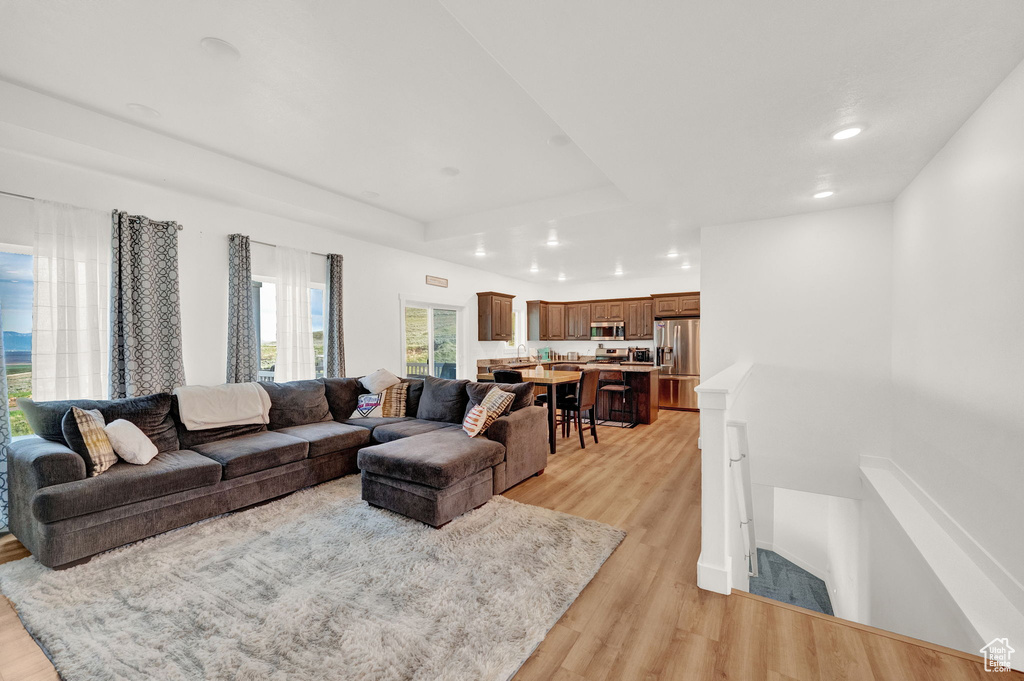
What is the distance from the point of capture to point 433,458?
295 cm

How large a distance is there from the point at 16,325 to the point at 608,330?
327 inches

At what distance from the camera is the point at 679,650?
176 centimetres

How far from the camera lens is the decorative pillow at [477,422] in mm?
3582

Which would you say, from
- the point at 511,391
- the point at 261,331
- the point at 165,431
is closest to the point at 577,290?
the point at 511,391

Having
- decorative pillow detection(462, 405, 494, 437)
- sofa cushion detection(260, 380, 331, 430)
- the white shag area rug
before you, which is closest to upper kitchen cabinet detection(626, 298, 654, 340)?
decorative pillow detection(462, 405, 494, 437)

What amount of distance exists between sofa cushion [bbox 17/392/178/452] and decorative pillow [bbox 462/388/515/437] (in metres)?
2.38

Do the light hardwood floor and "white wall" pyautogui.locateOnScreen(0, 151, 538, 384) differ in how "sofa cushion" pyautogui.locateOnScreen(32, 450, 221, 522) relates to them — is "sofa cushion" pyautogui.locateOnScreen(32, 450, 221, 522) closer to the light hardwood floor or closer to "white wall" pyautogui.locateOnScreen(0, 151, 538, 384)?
the light hardwood floor

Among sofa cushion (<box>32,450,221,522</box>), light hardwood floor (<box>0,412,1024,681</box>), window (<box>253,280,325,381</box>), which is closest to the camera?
light hardwood floor (<box>0,412,1024,681</box>)

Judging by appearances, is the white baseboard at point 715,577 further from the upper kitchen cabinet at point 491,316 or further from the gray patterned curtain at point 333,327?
the upper kitchen cabinet at point 491,316

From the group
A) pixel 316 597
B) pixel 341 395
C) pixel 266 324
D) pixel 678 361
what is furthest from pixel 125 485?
pixel 678 361

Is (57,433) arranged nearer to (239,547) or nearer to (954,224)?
(239,547)

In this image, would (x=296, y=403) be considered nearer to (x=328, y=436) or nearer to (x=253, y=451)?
(x=328, y=436)

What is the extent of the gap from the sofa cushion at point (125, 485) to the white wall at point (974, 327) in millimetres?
4605

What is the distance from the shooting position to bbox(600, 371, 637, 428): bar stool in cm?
652
